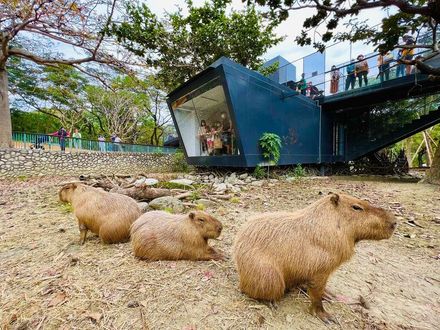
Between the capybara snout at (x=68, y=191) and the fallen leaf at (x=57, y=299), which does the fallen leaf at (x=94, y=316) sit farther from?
the capybara snout at (x=68, y=191)

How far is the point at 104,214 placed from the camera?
2.49 meters

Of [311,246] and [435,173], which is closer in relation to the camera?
[311,246]

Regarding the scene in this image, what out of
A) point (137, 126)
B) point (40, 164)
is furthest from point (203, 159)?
point (137, 126)

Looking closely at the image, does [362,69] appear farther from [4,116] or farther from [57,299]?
[4,116]

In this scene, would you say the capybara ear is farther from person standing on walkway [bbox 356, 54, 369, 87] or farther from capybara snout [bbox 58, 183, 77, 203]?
person standing on walkway [bbox 356, 54, 369, 87]

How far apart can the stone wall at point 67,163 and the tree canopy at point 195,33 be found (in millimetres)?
7171

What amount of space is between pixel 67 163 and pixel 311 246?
14.5m

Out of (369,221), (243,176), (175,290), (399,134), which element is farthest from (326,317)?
(399,134)

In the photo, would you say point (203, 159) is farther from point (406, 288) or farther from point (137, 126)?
point (137, 126)

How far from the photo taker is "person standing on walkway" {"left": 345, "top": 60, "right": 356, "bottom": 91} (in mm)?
9984

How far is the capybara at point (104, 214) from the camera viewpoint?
97.9 inches

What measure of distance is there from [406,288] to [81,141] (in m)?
16.3

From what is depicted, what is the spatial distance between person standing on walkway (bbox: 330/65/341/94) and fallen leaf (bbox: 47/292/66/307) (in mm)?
12550

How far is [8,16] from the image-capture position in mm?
8227
